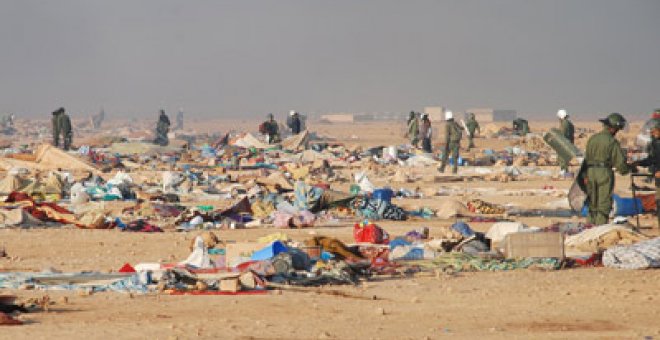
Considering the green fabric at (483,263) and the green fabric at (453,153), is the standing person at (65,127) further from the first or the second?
the green fabric at (483,263)

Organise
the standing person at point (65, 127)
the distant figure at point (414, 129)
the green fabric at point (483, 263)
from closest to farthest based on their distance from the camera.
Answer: the green fabric at point (483, 263) < the standing person at point (65, 127) < the distant figure at point (414, 129)

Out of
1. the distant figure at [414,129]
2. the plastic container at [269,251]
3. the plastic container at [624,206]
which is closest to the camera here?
the plastic container at [269,251]

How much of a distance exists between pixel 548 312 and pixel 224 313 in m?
2.59

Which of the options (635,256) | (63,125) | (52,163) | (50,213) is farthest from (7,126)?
(635,256)

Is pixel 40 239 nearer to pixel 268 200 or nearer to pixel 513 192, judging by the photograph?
pixel 268 200

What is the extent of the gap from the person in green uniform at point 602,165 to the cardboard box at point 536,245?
7.03ft

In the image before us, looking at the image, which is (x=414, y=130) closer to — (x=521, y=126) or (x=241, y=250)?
(x=521, y=126)

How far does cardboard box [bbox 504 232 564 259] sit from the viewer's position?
508 inches

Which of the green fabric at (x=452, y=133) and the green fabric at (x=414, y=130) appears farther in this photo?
the green fabric at (x=414, y=130)

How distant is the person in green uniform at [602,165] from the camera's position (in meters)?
14.8

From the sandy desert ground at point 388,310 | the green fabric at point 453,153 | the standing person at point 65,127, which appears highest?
the standing person at point 65,127

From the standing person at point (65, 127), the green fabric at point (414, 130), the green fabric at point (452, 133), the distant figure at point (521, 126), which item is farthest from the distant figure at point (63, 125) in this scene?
the distant figure at point (521, 126)

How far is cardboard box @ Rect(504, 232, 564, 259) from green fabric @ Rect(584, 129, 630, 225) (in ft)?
6.94

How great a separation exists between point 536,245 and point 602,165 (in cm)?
240
